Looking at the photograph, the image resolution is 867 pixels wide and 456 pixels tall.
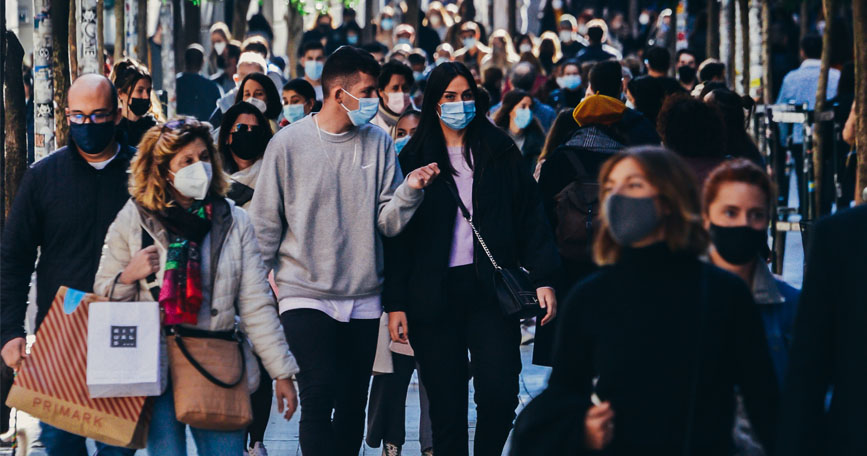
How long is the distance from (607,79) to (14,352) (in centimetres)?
418

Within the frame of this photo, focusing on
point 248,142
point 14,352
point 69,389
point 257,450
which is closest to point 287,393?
point 69,389

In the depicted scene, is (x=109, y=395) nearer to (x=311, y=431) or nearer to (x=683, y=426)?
(x=311, y=431)

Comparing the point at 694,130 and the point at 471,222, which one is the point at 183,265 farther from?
the point at 694,130

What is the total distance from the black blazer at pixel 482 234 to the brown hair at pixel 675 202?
259cm

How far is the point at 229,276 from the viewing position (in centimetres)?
550

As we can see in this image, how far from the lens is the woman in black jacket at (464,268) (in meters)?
6.45

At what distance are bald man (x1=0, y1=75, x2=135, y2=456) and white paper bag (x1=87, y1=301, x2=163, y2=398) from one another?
20.1 inches

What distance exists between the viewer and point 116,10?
16.2 metres

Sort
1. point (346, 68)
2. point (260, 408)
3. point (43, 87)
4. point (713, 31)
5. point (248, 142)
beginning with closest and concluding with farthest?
point (346, 68)
point (260, 408)
point (248, 142)
point (43, 87)
point (713, 31)

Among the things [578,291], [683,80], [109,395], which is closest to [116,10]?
[683,80]

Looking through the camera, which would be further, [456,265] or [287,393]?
[456,265]

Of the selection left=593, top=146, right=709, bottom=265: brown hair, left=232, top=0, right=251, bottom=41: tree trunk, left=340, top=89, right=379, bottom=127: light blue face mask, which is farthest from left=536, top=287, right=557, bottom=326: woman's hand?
left=232, top=0, right=251, bottom=41: tree trunk

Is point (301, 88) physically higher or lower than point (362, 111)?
higher

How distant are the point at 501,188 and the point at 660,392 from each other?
2.94m
